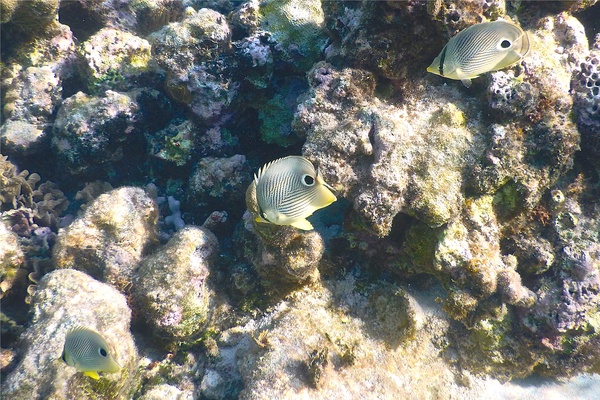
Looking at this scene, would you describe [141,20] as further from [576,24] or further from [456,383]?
[456,383]

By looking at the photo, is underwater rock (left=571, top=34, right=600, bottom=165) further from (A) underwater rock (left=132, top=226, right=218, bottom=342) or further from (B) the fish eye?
(A) underwater rock (left=132, top=226, right=218, bottom=342)

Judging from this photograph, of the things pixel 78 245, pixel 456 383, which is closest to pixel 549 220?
pixel 456 383

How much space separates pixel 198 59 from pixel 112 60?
2.01 meters

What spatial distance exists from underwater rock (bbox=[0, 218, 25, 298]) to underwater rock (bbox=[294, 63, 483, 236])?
4.00 m

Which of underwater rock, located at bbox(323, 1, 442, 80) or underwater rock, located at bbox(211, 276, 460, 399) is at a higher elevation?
underwater rock, located at bbox(323, 1, 442, 80)

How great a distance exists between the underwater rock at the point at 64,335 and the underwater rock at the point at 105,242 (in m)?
0.33

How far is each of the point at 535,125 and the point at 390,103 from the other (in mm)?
1610

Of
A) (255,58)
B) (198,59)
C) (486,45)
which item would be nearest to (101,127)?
(198,59)

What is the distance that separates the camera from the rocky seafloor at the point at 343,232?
3.50 m

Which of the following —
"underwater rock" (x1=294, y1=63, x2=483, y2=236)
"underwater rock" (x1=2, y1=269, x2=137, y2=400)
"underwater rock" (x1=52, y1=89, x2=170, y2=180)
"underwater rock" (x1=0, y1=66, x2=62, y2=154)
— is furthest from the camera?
"underwater rock" (x1=0, y1=66, x2=62, y2=154)

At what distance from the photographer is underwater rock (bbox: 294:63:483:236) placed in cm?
340

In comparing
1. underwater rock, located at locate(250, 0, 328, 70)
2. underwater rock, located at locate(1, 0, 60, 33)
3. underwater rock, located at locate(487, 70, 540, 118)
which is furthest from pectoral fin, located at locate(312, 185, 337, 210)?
underwater rock, located at locate(1, 0, 60, 33)

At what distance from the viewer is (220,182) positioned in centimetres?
471

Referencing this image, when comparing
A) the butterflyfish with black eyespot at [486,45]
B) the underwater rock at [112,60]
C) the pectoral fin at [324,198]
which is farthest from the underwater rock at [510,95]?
the underwater rock at [112,60]
